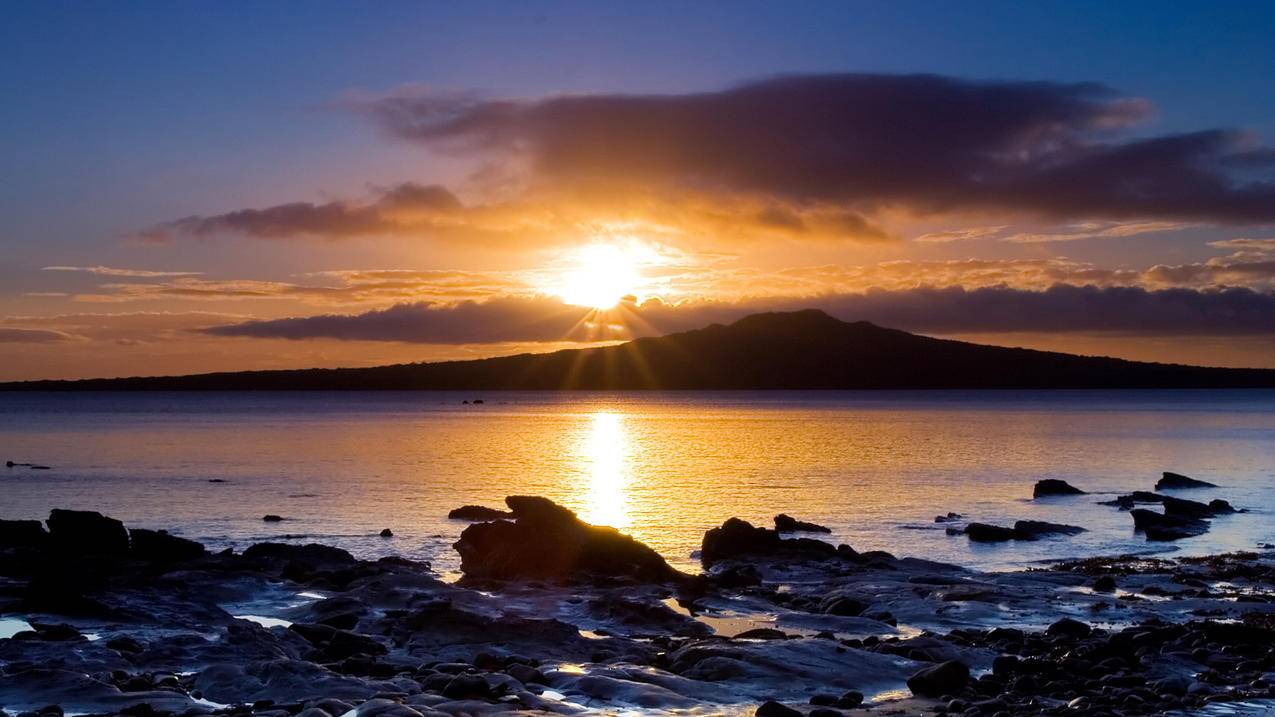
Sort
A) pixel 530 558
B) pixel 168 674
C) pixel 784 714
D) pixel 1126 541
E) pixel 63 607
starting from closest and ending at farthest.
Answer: pixel 784 714 → pixel 168 674 → pixel 63 607 → pixel 530 558 → pixel 1126 541

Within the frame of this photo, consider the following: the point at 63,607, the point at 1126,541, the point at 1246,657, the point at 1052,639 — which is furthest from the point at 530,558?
the point at 1126,541

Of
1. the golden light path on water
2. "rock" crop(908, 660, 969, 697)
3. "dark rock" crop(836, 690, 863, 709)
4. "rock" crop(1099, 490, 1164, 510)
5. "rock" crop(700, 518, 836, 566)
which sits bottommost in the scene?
the golden light path on water

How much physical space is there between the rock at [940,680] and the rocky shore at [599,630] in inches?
1.2

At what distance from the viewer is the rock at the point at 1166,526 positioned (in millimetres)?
43438

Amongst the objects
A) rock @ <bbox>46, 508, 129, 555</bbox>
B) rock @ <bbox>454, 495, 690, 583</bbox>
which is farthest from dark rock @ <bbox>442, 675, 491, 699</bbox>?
rock @ <bbox>46, 508, 129, 555</bbox>

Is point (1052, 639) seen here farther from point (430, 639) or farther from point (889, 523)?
point (889, 523)

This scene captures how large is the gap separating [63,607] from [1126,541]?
36.6 metres

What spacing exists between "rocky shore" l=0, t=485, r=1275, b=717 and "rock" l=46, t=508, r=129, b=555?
0.22 feet

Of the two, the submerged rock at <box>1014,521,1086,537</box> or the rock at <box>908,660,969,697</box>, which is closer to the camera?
the rock at <box>908,660,969,697</box>

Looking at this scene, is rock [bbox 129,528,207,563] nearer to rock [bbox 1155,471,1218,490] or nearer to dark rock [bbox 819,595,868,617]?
dark rock [bbox 819,595,868,617]

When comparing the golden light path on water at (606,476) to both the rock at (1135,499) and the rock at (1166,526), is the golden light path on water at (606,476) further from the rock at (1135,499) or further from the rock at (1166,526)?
the rock at (1135,499)

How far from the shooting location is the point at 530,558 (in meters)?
33.7

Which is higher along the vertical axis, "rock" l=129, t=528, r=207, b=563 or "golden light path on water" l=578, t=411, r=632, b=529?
"rock" l=129, t=528, r=207, b=563

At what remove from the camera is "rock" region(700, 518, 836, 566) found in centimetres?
3678
